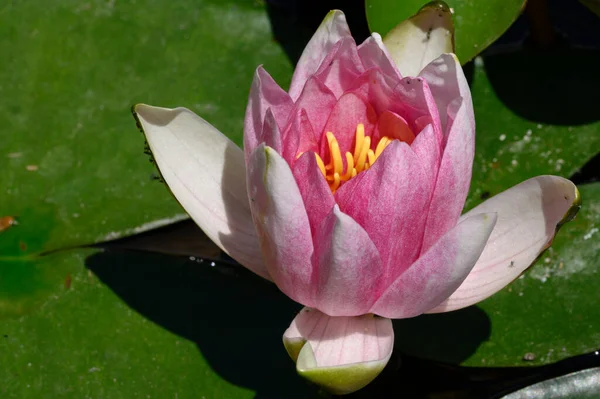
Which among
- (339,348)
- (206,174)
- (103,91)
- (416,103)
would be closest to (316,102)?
(416,103)

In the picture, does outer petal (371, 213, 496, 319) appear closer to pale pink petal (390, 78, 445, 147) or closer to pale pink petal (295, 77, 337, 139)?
pale pink petal (390, 78, 445, 147)

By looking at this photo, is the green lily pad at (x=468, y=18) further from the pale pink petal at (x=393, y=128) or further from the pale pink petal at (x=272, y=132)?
the pale pink petal at (x=272, y=132)

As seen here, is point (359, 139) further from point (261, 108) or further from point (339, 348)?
point (339, 348)

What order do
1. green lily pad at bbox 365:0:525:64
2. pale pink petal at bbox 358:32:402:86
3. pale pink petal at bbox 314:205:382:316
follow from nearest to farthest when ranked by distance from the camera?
pale pink petal at bbox 314:205:382:316 → pale pink petal at bbox 358:32:402:86 → green lily pad at bbox 365:0:525:64

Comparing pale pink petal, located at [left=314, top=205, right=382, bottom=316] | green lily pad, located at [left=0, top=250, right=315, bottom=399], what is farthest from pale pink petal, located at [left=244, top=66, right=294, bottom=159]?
green lily pad, located at [left=0, top=250, right=315, bottom=399]

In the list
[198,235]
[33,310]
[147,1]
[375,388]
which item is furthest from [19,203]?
[375,388]

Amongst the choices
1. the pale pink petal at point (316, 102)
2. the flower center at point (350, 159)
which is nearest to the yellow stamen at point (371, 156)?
the flower center at point (350, 159)
